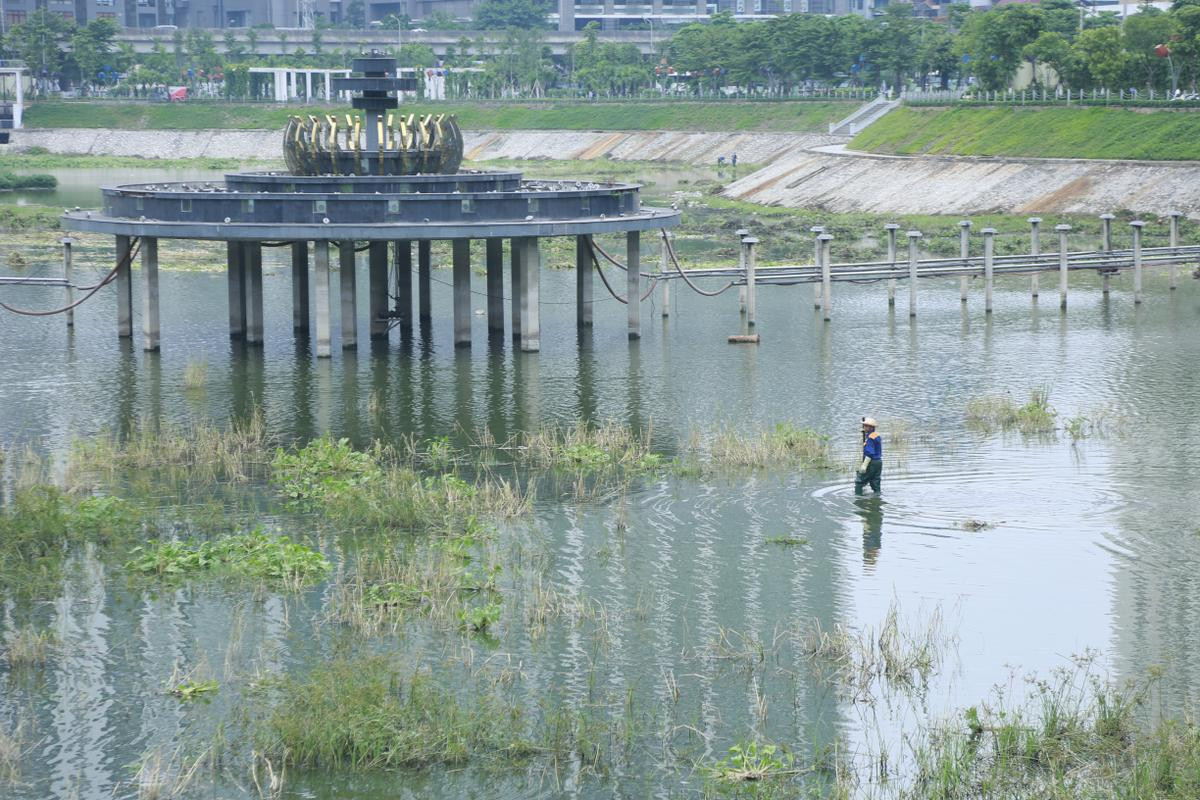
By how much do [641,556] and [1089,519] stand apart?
332 inches

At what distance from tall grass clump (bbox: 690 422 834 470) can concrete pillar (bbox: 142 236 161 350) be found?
19.8 metres

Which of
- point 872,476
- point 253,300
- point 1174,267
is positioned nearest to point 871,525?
point 872,476

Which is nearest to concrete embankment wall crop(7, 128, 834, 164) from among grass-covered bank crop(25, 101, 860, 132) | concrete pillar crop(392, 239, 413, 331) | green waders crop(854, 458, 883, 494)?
grass-covered bank crop(25, 101, 860, 132)

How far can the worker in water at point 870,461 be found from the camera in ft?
110

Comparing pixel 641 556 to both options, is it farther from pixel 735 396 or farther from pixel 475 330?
pixel 475 330

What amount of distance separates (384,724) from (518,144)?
154256mm

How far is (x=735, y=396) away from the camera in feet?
148

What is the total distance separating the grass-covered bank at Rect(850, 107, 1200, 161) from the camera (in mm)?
95438

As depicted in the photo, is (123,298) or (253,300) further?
(123,298)

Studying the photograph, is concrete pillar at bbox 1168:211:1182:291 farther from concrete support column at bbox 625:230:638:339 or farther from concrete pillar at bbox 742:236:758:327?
concrete support column at bbox 625:230:638:339

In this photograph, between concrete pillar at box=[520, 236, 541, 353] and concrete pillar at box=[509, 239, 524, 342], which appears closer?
concrete pillar at box=[520, 236, 541, 353]

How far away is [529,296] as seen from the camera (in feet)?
167

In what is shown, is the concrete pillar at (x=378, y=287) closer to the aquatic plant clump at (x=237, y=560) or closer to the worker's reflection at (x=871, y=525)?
the worker's reflection at (x=871, y=525)

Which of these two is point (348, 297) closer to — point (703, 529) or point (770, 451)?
point (770, 451)
